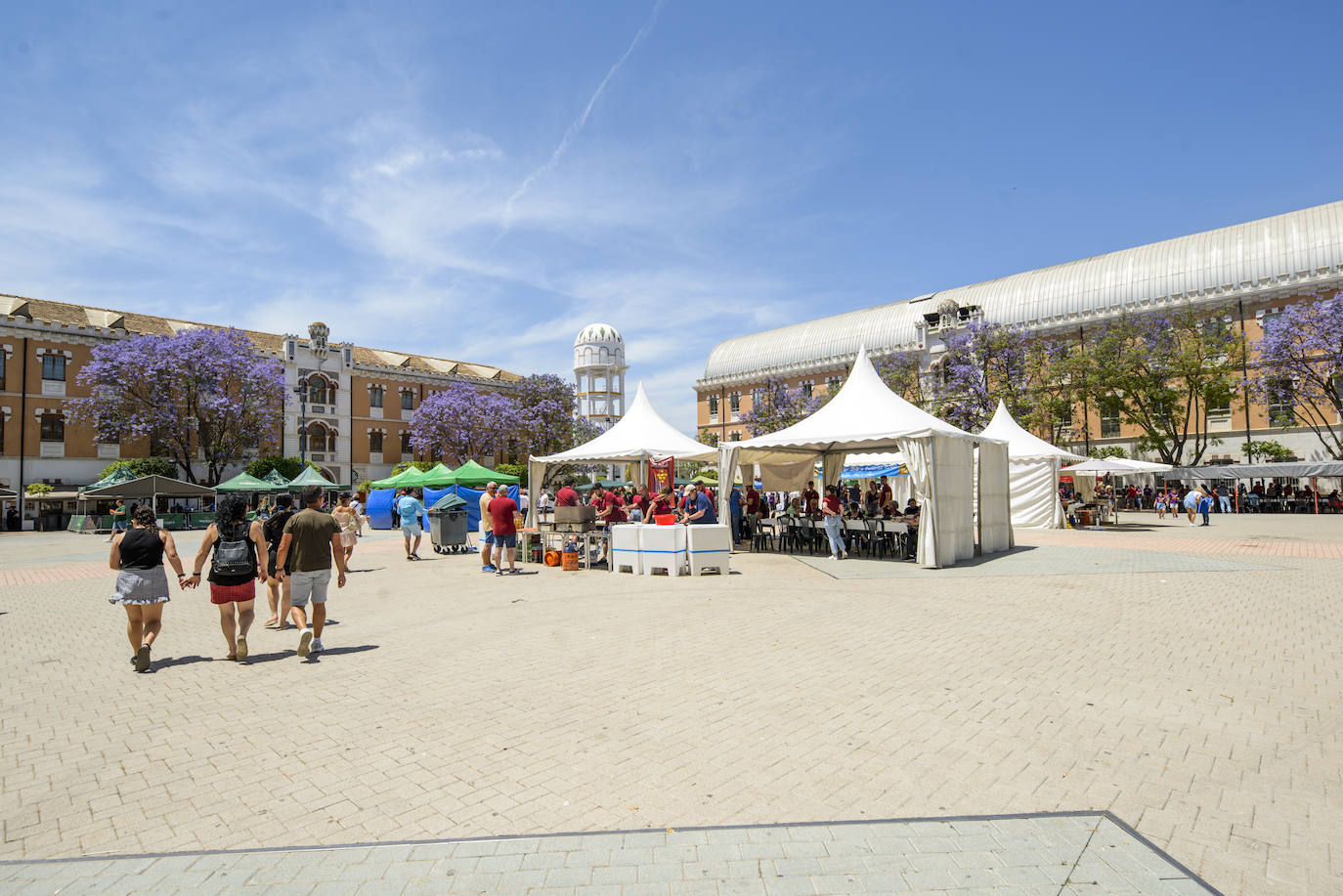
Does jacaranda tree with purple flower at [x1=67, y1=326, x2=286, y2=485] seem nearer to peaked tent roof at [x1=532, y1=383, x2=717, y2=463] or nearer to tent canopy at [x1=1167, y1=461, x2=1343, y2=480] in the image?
peaked tent roof at [x1=532, y1=383, x2=717, y2=463]

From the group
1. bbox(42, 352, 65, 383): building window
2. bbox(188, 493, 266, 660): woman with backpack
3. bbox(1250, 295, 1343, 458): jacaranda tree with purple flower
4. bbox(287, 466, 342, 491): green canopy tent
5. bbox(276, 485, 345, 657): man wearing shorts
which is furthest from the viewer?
bbox(42, 352, 65, 383): building window

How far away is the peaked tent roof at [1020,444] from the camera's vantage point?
75.0 ft

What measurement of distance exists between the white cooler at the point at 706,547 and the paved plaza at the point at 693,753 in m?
3.59

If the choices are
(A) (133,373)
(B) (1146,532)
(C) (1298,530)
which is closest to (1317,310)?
(C) (1298,530)

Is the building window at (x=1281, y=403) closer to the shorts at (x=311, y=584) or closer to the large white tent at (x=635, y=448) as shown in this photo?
the large white tent at (x=635, y=448)

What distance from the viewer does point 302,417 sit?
4391 centimetres

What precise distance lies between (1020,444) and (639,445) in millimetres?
14120


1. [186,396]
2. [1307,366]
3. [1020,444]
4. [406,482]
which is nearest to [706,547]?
[1020,444]

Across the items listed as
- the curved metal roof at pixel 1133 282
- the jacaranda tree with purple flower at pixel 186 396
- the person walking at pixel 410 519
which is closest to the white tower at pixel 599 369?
the curved metal roof at pixel 1133 282

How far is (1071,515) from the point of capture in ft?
80.9

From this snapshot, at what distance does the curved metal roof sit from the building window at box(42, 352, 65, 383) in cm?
4573

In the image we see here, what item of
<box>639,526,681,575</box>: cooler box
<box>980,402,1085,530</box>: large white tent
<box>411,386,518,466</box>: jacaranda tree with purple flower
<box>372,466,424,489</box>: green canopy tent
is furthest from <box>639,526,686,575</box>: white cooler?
<box>411,386,518,466</box>: jacaranda tree with purple flower

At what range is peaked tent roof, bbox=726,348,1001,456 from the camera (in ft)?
44.5

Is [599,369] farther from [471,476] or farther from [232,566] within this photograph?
[232,566]
